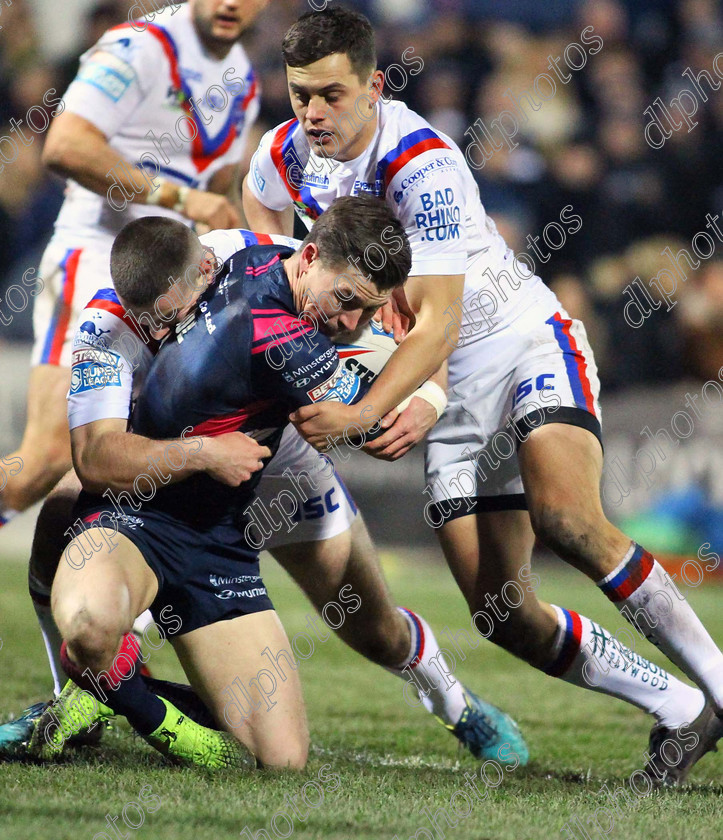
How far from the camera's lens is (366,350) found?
3846 millimetres

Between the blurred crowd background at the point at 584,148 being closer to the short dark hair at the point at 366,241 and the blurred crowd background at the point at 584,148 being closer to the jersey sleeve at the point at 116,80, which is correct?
the jersey sleeve at the point at 116,80

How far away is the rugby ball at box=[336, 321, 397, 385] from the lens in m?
3.82

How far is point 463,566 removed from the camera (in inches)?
162

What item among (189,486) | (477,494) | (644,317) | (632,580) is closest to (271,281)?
(189,486)

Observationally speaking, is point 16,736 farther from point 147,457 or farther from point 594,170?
point 594,170

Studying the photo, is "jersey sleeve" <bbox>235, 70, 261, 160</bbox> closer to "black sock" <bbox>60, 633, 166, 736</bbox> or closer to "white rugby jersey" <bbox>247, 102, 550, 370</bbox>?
"white rugby jersey" <bbox>247, 102, 550, 370</bbox>

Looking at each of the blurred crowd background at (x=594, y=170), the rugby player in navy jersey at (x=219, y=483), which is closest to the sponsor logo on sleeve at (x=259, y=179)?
the rugby player in navy jersey at (x=219, y=483)

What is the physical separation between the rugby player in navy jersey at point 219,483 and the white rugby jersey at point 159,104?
1.83 meters

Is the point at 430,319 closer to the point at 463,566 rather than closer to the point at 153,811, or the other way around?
the point at 463,566

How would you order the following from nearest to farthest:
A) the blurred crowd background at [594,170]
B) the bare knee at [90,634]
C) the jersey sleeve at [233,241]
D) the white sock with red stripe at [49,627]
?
the bare knee at [90,634] < the jersey sleeve at [233,241] < the white sock with red stripe at [49,627] < the blurred crowd background at [594,170]

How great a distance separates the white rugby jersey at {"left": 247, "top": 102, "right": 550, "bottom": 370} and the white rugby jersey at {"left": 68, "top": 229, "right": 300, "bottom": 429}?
0.90 meters

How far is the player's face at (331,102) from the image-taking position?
149 inches

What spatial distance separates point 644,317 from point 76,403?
7927 millimetres

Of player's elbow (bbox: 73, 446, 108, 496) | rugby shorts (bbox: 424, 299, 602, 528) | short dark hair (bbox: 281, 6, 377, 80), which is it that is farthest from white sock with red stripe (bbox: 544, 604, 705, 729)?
short dark hair (bbox: 281, 6, 377, 80)
